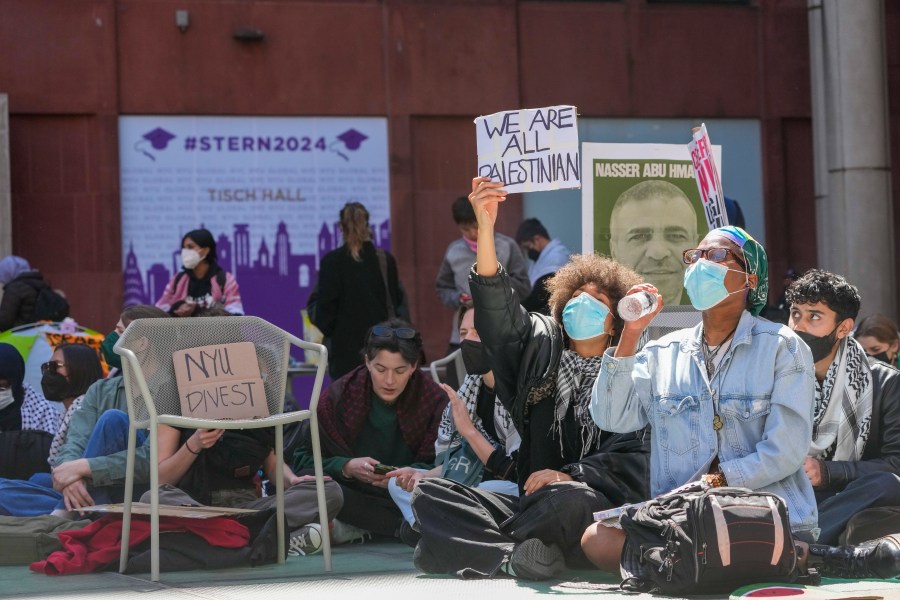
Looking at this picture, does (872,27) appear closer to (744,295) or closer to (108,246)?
(108,246)

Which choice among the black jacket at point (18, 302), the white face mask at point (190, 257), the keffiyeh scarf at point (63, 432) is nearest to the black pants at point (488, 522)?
the keffiyeh scarf at point (63, 432)

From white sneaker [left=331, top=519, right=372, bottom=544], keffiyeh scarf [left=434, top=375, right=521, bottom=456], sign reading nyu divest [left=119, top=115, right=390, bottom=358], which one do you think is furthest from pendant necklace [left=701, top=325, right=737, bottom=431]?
sign reading nyu divest [left=119, top=115, right=390, bottom=358]

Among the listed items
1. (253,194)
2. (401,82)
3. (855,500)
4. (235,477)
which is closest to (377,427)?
(235,477)

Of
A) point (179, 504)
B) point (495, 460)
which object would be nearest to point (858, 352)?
point (495, 460)

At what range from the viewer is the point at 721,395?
574 cm

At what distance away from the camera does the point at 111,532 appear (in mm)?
6742

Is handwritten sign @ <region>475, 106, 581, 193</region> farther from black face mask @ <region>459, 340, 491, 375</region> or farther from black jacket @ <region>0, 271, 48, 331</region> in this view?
black jacket @ <region>0, 271, 48, 331</region>

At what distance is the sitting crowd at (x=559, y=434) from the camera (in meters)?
5.75

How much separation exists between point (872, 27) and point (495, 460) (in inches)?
356

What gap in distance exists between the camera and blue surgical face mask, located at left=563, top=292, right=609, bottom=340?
630 cm

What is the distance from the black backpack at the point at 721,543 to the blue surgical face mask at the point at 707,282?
72 centimetres

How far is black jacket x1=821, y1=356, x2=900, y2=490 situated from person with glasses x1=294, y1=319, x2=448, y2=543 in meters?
2.16

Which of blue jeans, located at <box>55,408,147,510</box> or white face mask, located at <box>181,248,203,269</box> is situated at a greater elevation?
white face mask, located at <box>181,248,203,269</box>

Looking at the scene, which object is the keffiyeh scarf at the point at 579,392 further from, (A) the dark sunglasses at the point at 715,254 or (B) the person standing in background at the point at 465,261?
(B) the person standing in background at the point at 465,261
